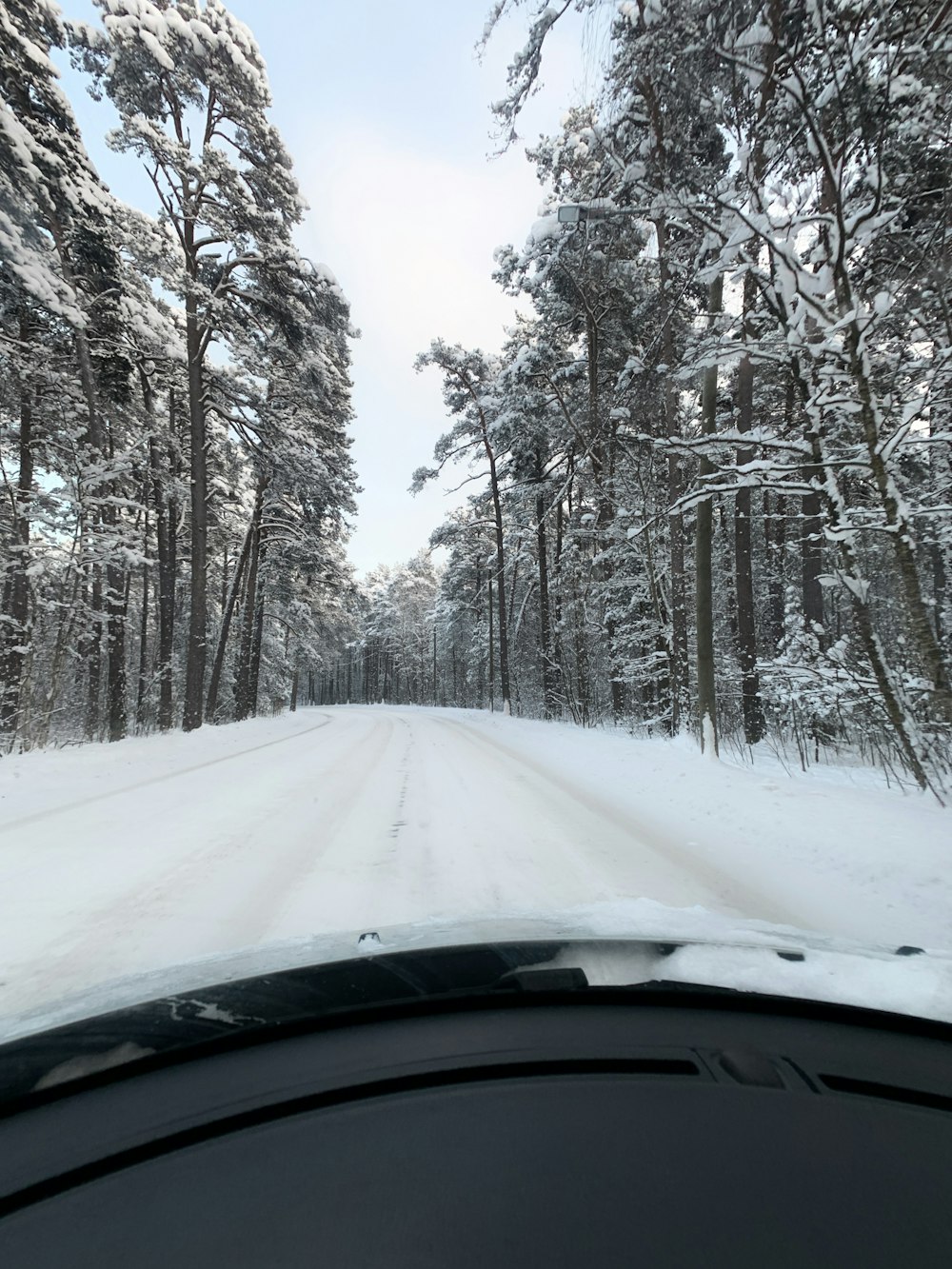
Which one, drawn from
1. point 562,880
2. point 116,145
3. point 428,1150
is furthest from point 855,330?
point 116,145

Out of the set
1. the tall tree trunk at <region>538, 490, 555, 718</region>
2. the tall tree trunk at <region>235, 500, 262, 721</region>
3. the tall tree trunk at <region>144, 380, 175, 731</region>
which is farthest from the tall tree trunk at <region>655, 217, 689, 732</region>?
the tall tree trunk at <region>235, 500, 262, 721</region>

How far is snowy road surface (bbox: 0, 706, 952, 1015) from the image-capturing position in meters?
2.76

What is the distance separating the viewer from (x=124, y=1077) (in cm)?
104

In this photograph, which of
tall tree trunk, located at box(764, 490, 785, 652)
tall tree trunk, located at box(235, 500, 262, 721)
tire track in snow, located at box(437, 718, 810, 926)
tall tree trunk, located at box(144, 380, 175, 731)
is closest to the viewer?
tire track in snow, located at box(437, 718, 810, 926)

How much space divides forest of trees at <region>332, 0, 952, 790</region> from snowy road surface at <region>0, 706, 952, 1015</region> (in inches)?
62.8

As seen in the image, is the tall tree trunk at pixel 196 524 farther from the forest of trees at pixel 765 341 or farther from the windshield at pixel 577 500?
the forest of trees at pixel 765 341

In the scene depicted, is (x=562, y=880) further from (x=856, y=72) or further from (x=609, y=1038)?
(x=856, y=72)

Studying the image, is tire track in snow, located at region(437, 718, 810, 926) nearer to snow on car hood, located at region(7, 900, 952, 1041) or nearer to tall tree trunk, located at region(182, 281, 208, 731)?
snow on car hood, located at region(7, 900, 952, 1041)

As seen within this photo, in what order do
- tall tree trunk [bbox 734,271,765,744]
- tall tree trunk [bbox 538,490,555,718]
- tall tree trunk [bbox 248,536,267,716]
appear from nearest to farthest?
tall tree trunk [bbox 734,271,765,744], tall tree trunk [bbox 538,490,555,718], tall tree trunk [bbox 248,536,267,716]

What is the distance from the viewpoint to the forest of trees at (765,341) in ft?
14.9

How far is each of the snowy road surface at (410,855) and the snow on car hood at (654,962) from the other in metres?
0.55

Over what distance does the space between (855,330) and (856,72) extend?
1746 millimetres

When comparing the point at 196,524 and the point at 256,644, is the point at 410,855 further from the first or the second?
the point at 256,644

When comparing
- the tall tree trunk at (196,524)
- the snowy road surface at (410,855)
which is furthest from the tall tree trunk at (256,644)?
the snowy road surface at (410,855)
